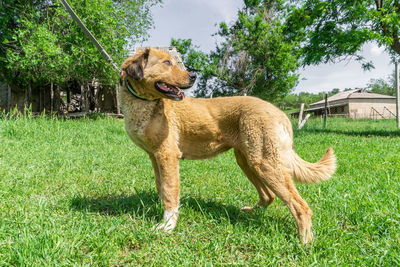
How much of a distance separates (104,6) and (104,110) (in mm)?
12958

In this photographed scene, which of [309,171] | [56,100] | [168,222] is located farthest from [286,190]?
[56,100]

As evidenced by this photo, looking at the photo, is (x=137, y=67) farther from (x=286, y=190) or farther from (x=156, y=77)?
(x=286, y=190)

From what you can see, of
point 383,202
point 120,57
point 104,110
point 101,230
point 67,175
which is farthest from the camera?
point 104,110

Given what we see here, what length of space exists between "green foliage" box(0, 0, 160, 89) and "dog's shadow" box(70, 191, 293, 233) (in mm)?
9505

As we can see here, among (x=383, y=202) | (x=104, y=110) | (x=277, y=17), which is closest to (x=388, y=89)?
(x=277, y=17)

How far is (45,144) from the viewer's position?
Answer: 19.6 feet

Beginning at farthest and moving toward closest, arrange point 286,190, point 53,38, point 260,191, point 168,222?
point 53,38
point 260,191
point 168,222
point 286,190

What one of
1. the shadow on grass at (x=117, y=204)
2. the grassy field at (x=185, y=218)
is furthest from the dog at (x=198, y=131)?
the shadow on grass at (x=117, y=204)

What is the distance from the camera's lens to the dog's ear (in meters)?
2.57

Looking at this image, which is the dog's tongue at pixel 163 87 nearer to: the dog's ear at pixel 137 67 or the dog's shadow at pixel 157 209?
the dog's ear at pixel 137 67

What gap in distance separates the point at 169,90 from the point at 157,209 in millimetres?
1449

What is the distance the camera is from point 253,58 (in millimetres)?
26141

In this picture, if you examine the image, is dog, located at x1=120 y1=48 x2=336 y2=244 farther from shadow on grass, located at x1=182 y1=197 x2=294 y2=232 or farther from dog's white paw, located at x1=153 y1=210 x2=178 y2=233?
shadow on grass, located at x1=182 y1=197 x2=294 y2=232

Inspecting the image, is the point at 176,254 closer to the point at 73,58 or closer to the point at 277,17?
the point at 73,58
